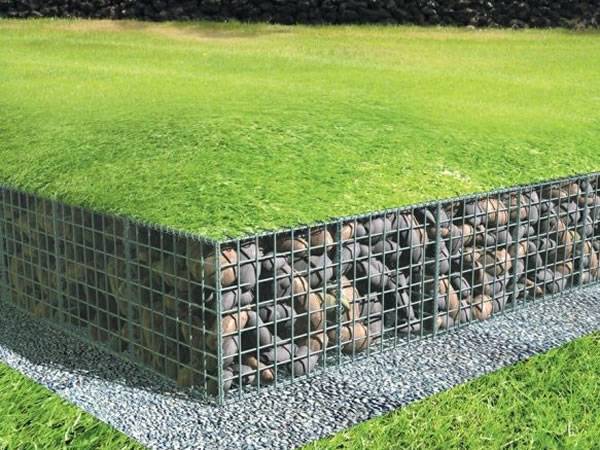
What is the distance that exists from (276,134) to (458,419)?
→ 9.36ft

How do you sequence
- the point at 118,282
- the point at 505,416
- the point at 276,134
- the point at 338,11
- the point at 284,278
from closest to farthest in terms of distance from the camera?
the point at 505,416 < the point at 284,278 < the point at 118,282 < the point at 276,134 < the point at 338,11

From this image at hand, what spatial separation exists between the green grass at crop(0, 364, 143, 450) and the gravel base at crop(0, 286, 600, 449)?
3.4 inches

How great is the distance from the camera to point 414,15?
908 inches

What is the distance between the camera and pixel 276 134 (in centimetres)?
670

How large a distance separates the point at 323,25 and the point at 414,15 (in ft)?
7.96

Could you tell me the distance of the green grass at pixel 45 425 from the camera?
4398mm

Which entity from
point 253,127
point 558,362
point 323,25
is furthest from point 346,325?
point 323,25

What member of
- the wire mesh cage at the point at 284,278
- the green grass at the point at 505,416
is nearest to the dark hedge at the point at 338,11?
the wire mesh cage at the point at 284,278

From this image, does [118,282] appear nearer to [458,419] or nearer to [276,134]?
[276,134]

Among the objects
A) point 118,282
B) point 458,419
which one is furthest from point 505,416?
point 118,282

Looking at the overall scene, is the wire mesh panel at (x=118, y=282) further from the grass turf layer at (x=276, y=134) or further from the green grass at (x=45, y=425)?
the green grass at (x=45, y=425)

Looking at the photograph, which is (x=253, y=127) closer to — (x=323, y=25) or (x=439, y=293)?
(x=439, y=293)

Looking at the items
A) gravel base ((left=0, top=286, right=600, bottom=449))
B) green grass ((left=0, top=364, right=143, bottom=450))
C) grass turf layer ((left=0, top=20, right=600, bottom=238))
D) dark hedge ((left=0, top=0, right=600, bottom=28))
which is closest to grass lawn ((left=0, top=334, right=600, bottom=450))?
green grass ((left=0, top=364, right=143, bottom=450))

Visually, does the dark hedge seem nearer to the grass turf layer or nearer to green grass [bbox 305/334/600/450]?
the grass turf layer
